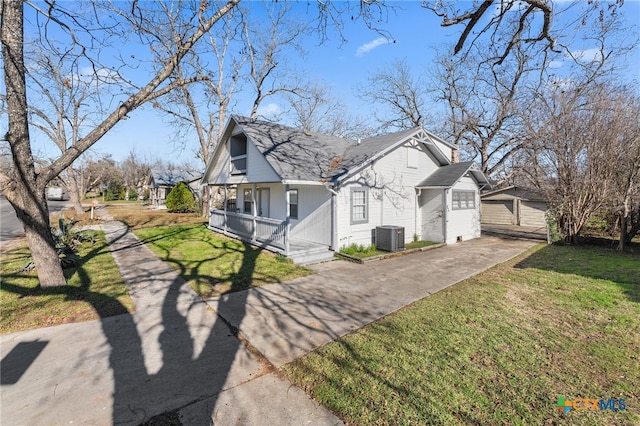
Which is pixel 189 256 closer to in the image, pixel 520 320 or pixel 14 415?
pixel 14 415

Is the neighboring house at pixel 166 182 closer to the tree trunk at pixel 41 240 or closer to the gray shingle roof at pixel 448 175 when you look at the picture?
the gray shingle roof at pixel 448 175

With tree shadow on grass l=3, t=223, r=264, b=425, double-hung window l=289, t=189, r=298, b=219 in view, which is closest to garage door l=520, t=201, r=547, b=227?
double-hung window l=289, t=189, r=298, b=219

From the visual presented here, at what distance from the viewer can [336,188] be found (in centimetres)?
1075

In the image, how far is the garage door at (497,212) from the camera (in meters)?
21.3

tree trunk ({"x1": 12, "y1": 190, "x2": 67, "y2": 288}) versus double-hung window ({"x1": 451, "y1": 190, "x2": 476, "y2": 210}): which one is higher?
double-hung window ({"x1": 451, "y1": 190, "x2": 476, "y2": 210})

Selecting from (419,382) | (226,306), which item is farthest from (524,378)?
(226,306)

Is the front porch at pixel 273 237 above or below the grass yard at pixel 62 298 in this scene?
above

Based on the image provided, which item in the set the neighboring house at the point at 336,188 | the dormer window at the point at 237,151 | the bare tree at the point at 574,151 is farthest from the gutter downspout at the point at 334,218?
the bare tree at the point at 574,151

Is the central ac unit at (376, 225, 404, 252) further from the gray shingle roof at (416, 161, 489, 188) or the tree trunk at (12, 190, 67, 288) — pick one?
the tree trunk at (12, 190, 67, 288)

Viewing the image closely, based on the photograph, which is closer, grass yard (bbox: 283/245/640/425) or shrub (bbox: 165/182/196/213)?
grass yard (bbox: 283/245/640/425)

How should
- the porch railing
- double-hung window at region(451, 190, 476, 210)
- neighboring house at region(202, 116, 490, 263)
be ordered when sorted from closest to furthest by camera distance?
the porch railing
neighboring house at region(202, 116, 490, 263)
double-hung window at region(451, 190, 476, 210)

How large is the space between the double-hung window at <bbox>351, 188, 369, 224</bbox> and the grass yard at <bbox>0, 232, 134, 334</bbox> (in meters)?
7.72

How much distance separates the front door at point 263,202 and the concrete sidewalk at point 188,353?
7265 mm

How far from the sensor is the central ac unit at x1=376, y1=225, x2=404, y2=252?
11117 mm
